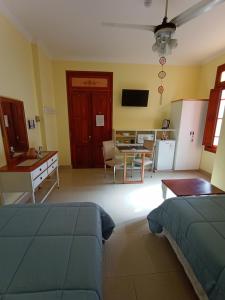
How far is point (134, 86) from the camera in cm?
425

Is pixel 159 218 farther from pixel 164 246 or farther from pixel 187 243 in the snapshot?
pixel 187 243

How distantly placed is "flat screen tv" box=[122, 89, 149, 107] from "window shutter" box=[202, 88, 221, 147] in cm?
155

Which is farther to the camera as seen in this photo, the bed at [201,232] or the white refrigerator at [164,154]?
the white refrigerator at [164,154]

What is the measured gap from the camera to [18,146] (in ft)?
8.58

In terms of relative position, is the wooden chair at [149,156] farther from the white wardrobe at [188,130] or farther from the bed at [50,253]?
the bed at [50,253]

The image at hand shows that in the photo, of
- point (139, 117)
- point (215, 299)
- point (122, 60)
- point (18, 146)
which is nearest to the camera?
point (215, 299)

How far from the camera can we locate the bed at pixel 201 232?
1032 mm

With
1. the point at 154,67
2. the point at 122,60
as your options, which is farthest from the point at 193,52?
the point at 122,60

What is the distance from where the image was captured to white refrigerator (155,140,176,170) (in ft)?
13.8

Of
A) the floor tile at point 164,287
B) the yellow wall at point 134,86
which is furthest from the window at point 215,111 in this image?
the floor tile at point 164,287

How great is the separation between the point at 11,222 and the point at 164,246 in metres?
1.63

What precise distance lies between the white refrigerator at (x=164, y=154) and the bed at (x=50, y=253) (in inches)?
123

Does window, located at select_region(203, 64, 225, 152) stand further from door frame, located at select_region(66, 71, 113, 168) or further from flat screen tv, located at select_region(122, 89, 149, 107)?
door frame, located at select_region(66, 71, 113, 168)

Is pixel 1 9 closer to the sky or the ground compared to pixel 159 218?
closer to the sky
